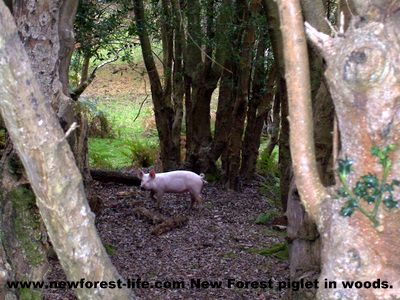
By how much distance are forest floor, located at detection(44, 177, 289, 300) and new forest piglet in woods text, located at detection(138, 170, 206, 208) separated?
283mm

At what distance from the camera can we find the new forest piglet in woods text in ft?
24.7

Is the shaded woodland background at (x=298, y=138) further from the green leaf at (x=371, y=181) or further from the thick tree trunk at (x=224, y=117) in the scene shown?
the thick tree trunk at (x=224, y=117)

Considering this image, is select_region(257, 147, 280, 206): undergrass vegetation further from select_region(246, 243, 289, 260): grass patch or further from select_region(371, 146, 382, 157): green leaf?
select_region(371, 146, 382, 157): green leaf

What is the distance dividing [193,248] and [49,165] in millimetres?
3970

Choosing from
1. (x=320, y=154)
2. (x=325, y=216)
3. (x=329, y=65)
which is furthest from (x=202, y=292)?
(x=329, y=65)

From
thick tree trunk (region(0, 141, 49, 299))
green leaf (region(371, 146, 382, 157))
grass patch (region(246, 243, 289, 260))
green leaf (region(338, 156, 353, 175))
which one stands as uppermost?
green leaf (region(371, 146, 382, 157))

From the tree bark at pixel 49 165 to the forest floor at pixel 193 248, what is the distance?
7.44ft

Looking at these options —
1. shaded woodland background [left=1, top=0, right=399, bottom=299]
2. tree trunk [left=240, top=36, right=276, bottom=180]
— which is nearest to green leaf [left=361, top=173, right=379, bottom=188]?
shaded woodland background [left=1, top=0, right=399, bottom=299]

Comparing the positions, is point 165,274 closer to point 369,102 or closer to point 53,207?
point 53,207

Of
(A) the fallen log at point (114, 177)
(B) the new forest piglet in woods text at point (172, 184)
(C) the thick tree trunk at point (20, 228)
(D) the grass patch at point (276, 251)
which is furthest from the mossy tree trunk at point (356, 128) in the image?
(A) the fallen log at point (114, 177)

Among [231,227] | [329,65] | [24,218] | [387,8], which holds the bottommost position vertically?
[231,227]

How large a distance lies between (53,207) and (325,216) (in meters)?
1.23

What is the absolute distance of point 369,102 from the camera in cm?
206

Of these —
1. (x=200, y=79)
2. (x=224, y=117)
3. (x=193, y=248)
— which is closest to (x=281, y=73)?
(x=193, y=248)
